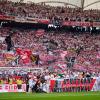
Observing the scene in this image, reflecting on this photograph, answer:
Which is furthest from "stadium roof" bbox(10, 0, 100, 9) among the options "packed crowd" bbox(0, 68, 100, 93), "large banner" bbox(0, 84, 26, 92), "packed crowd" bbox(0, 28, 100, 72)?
"large banner" bbox(0, 84, 26, 92)

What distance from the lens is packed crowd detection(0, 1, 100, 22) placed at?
102ft

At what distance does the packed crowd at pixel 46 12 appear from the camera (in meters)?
31.0

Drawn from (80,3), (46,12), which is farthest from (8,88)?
(80,3)

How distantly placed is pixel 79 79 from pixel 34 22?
337 inches

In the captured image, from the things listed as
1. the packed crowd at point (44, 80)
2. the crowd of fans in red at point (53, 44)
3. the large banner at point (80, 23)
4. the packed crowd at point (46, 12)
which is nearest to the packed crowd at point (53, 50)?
the crowd of fans in red at point (53, 44)

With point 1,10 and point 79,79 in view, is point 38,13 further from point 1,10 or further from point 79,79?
point 79,79

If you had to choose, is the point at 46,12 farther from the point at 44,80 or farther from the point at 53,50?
the point at 44,80

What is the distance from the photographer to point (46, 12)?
33.2 meters

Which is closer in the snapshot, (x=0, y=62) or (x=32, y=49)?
(x=0, y=62)

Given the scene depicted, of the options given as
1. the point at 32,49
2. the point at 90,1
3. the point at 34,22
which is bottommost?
the point at 32,49

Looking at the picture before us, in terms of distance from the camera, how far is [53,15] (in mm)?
33156

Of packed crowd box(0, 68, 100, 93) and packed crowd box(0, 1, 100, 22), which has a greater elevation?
packed crowd box(0, 1, 100, 22)

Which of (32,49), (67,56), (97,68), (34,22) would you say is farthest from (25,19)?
(97,68)

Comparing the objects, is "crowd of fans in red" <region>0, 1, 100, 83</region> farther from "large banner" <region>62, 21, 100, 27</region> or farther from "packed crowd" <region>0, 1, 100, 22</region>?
"large banner" <region>62, 21, 100, 27</region>
